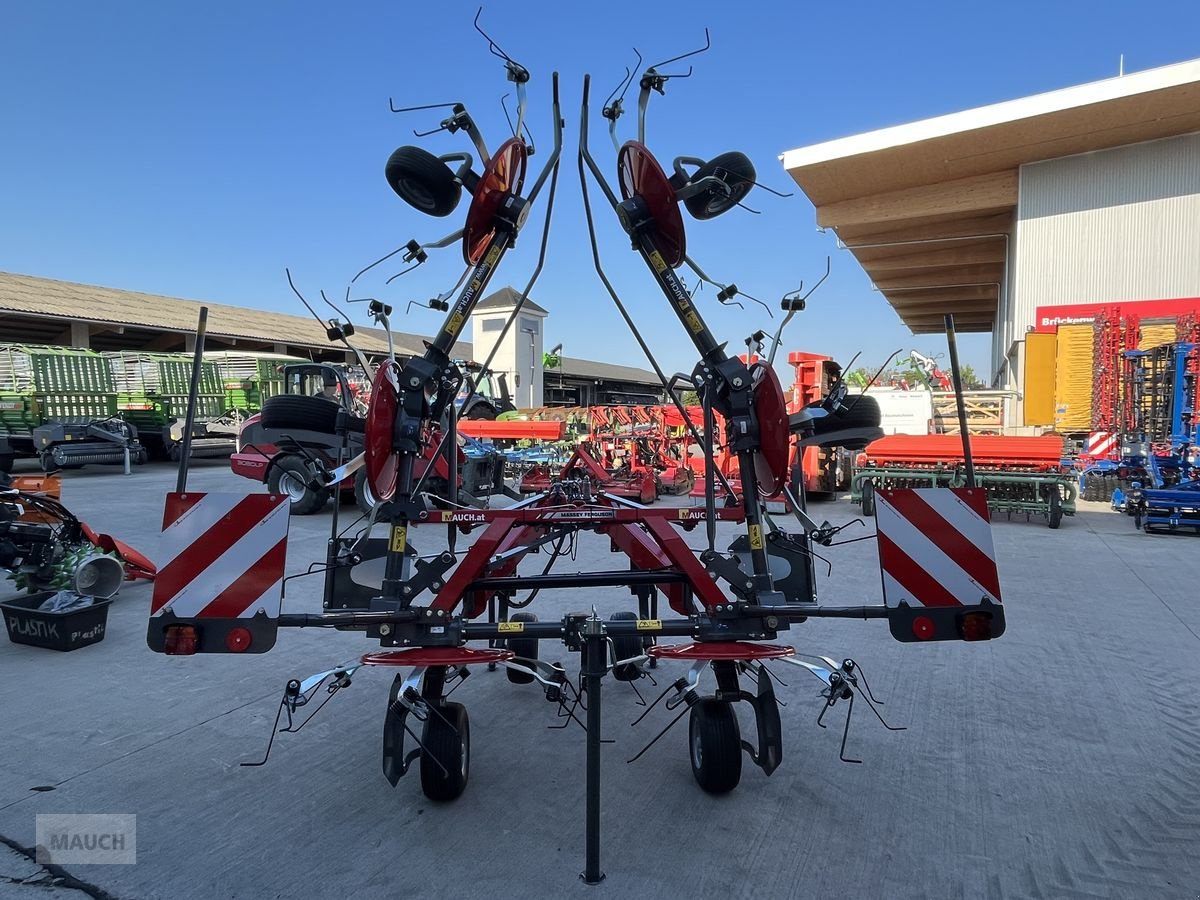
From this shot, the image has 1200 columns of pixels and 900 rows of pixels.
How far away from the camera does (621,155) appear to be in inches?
132

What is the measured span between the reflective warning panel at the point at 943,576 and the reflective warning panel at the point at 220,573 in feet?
7.39

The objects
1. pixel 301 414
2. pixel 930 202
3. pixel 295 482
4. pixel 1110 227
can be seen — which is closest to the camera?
pixel 301 414

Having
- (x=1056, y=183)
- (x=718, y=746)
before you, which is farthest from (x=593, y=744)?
(x=1056, y=183)

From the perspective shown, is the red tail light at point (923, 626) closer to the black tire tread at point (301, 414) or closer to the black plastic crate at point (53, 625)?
the black tire tread at point (301, 414)

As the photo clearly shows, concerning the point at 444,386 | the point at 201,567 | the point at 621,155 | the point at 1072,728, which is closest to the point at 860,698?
the point at 1072,728

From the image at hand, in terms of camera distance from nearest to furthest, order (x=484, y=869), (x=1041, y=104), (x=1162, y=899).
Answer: (x=1162, y=899) → (x=484, y=869) → (x=1041, y=104)

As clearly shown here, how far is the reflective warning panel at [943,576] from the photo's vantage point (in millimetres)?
2918

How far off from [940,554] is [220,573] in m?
2.66

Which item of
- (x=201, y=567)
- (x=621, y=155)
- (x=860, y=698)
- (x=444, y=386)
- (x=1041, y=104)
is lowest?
(x=860, y=698)

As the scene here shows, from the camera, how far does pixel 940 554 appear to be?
296 centimetres

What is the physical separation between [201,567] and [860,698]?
3.35m

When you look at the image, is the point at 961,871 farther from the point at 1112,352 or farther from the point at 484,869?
the point at 1112,352

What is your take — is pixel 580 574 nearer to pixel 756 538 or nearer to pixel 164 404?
pixel 756 538

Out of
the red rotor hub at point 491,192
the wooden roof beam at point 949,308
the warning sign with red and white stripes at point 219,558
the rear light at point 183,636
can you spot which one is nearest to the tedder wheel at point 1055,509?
the red rotor hub at point 491,192
